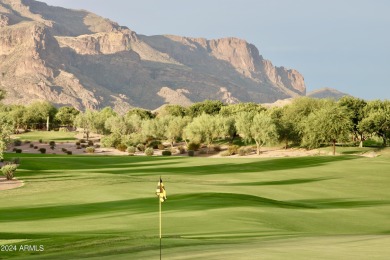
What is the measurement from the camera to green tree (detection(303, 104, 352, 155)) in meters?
101

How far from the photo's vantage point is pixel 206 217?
26859 mm

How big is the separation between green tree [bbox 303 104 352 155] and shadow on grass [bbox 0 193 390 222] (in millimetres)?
63894

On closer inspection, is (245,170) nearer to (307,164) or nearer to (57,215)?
(307,164)

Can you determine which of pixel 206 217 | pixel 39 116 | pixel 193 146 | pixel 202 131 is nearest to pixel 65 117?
pixel 39 116

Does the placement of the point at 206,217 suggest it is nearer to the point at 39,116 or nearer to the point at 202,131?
the point at 202,131

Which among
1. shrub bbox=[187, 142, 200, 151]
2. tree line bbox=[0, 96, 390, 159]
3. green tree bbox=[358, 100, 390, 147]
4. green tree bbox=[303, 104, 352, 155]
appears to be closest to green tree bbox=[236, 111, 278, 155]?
tree line bbox=[0, 96, 390, 159]

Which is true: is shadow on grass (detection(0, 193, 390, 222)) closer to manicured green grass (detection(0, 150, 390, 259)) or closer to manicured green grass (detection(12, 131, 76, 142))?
manicured green grass (detection(0, 150, 390, 259))

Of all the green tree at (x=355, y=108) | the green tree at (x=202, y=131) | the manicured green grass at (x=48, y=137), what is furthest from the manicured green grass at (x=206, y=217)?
the manicured green grass at (x=48, y=137)

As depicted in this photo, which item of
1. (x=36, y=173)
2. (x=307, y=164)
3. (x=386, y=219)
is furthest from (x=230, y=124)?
(x=386, y=219)

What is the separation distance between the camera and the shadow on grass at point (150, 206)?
2942 centimetres

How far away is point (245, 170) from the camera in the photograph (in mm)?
68875

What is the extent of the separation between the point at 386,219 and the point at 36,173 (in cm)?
3661

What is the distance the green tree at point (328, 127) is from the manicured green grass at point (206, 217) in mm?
37397

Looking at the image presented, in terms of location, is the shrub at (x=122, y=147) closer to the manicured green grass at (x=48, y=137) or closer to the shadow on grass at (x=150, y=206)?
the manicured green grass at (x=48, y=137)
